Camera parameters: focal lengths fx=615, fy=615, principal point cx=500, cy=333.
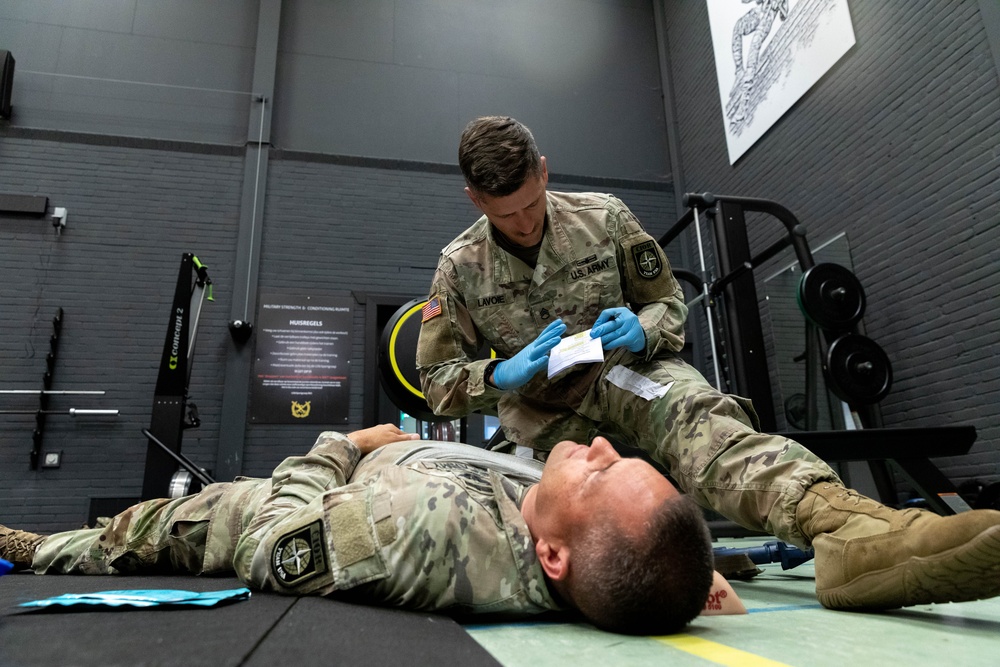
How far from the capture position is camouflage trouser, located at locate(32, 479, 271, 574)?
1.61 meters

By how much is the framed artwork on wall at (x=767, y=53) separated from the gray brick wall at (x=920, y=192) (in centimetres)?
13

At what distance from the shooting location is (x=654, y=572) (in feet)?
3.22

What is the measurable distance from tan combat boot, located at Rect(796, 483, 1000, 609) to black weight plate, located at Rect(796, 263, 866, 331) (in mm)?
2617

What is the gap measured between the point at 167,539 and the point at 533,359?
112 cm

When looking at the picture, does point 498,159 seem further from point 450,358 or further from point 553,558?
point 553,558

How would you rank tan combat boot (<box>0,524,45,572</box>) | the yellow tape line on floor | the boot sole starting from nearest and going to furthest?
the yellow tape line on floor
the boot sole
tan combat boot (<box>0,524,45,572</box>)

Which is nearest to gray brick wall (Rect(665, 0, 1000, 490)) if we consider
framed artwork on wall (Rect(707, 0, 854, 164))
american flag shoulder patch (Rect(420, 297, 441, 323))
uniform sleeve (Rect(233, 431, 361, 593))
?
framed artwork on wall (Rect(707, 0, 854, 164))

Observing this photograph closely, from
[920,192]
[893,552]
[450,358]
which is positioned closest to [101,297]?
[450,358]

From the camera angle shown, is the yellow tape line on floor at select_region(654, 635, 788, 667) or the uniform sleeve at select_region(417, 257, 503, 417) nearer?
the yellow tape line on floor at select_region(654, 635, 788, 667)

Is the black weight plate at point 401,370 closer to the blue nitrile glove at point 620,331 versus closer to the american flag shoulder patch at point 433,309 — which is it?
the american flag shoulder patch at point 433,309

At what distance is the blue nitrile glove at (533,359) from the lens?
1.74m

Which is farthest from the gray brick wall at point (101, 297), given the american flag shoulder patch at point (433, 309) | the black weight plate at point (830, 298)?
the black weight plate at point (830, 298)

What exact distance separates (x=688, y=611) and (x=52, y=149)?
625 centimetres

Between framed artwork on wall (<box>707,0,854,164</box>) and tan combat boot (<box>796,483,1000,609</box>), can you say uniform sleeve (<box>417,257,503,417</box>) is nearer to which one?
tan combat boot (<box>796,483,1000,609</box>)
